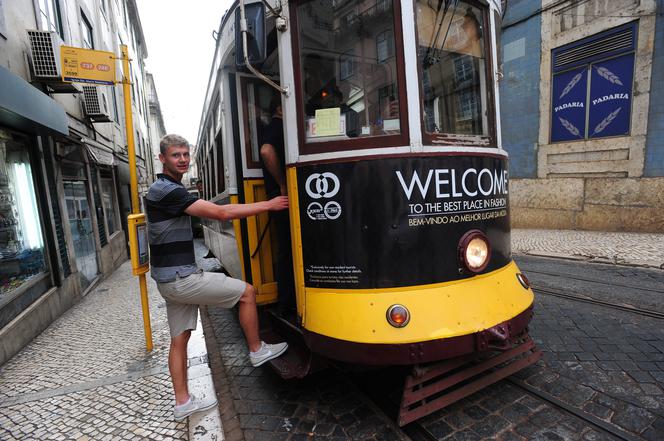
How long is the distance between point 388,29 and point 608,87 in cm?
911

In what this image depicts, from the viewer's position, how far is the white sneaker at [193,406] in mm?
2566

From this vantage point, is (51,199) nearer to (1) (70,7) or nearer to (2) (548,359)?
(1) (70,7)

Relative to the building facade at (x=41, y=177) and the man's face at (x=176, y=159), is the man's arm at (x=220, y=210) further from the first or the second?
the building facade at (x=41, y=177)

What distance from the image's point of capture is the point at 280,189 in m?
3.00

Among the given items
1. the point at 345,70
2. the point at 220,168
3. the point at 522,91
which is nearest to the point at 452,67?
the point at 345,70

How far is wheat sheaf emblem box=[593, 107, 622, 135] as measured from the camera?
8.55m

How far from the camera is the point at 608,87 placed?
8.65 m

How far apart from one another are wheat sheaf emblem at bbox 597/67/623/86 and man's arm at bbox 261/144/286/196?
9.49 metres

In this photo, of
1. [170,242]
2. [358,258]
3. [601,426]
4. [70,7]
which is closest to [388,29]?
[358,258]

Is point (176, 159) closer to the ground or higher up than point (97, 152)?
closer to the ground

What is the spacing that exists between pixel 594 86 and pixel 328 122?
31.1ft

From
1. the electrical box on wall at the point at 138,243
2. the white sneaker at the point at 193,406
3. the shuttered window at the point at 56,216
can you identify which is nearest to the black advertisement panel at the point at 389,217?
the white sneaker at the point at 193,406

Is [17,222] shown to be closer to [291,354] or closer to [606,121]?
[291,354]

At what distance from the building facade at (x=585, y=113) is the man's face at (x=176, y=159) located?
9.48 metres
